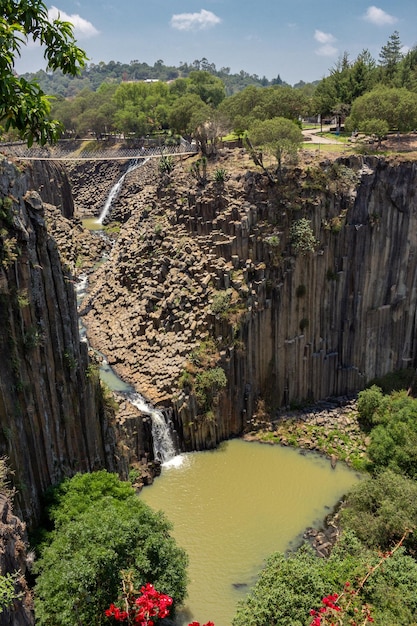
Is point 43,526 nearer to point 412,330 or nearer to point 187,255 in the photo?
→ point 187,255

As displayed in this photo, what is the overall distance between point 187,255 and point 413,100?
19.8 meters

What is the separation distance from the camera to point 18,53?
8102mm

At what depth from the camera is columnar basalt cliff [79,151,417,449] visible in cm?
2791

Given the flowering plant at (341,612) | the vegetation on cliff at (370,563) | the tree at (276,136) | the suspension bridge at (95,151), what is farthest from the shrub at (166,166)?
the flowering plant at (341,612)

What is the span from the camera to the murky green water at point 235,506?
1958 cm

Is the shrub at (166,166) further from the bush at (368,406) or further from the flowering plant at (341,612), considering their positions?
the flowering plant at (341,612)

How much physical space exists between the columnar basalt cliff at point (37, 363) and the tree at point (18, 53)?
302 inches

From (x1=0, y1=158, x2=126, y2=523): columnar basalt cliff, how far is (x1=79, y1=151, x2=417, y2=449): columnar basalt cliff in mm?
7636

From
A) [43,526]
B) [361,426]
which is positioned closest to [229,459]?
[361,426]

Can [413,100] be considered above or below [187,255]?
above

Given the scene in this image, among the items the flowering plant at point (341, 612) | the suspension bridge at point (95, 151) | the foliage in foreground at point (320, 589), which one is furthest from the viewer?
the suspension bridge at point (95, 151)

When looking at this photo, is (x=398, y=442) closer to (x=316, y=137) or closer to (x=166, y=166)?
(x=166, y=166)

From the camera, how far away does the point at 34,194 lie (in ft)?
56.0

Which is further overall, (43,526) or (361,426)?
(361,426)
